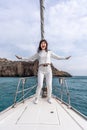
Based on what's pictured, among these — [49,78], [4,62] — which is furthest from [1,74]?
[49,78]

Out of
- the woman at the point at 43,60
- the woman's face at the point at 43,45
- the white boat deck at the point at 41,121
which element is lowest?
the white boat deck at the point at 41,121

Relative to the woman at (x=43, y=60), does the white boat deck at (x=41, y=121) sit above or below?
below

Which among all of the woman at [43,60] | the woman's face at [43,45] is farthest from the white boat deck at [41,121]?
the woman's face at [43,45]

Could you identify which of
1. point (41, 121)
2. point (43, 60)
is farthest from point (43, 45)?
point (41, 121)

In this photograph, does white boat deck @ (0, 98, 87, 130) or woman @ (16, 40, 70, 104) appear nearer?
white boat deck @ (0, 98, 87, 130)

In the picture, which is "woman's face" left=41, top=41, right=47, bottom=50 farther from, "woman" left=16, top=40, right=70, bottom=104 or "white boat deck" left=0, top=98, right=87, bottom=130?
"white boat deck" left=0, top=98, right=87, bottom=130

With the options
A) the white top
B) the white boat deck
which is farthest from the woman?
the white boat deck

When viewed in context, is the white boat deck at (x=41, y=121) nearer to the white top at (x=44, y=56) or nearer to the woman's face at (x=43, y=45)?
the white top at (x=44, y=56)

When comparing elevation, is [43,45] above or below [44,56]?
above

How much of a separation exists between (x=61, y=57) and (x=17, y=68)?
103150mm

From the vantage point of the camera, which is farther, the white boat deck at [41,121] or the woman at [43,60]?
the woman at [43,60]

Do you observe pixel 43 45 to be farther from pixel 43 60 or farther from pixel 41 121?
pixel 41 121

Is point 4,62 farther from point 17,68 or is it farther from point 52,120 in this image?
point 52,120

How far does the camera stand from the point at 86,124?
4145 mm
